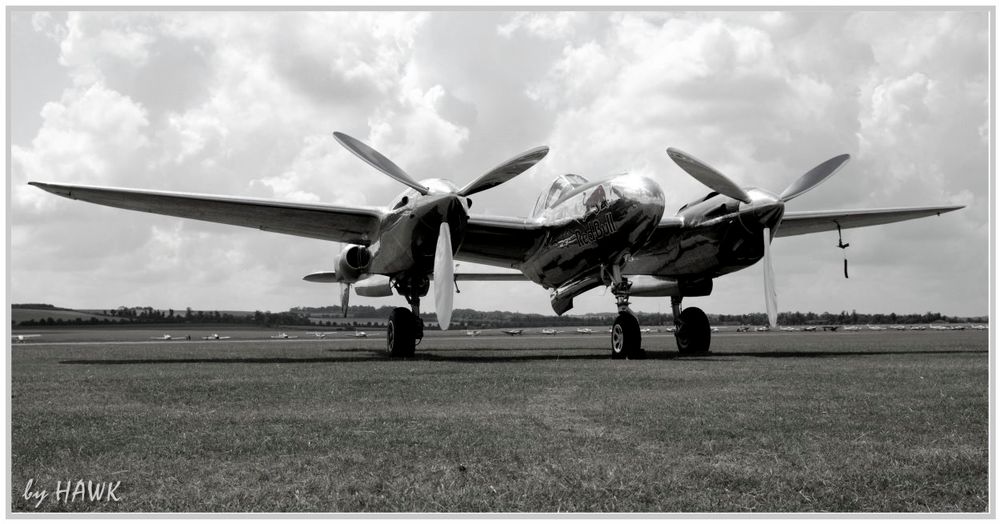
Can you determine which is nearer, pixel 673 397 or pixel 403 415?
pixel 403 415

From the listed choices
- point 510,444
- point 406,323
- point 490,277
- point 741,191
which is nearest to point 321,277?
point 490,277

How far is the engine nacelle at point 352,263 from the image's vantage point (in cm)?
2017

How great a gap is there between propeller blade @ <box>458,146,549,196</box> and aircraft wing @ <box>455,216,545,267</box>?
1891 millimetres

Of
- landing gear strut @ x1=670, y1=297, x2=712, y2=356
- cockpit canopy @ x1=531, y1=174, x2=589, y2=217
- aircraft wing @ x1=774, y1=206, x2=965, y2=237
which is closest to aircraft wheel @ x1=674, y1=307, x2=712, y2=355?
landing gear strut @ x1=670, y1=297, x2=712, y2=356

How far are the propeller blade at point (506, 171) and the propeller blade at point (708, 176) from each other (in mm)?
3426

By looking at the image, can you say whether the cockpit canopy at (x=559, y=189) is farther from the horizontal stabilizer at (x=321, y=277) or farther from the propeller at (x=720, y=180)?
the horizontal stabilizer at (x=321, y=277)

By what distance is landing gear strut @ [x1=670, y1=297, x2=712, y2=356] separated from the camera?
21.5 metres

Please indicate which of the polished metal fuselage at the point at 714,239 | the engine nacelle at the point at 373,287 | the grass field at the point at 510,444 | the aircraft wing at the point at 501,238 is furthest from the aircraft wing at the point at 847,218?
the engine nacelle at the point at 373,287

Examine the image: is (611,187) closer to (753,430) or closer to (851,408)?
(851,408)

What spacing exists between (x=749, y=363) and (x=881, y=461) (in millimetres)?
10547

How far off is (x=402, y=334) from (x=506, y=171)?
5.54 meters

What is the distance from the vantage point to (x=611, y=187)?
17.4m

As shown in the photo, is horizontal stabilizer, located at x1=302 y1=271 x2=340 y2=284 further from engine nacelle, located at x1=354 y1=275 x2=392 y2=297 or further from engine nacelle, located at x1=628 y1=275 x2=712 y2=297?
engine nacelle, located at x1=628 y1=275 x2=712 y2=297

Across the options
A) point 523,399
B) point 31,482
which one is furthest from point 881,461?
point 31,482
